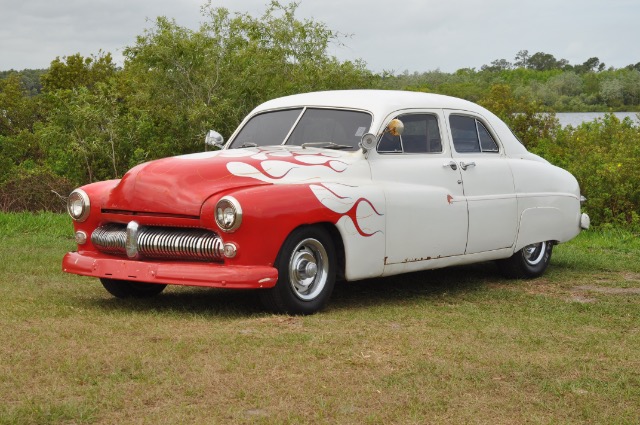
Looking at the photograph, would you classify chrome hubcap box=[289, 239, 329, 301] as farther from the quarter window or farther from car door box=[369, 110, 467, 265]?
the quarter window

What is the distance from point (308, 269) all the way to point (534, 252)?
3345mm

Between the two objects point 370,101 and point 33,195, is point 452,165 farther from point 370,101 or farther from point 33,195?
point 33,195

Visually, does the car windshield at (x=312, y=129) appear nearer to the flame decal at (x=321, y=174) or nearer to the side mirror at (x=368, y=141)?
the side mirror at (x=368, y=141)

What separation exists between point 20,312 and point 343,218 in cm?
240

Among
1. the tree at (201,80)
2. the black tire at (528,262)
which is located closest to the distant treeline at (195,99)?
the tree at (201,80)

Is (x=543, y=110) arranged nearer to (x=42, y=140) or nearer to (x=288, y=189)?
(x=42, y=140)

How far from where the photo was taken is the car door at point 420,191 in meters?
7.93

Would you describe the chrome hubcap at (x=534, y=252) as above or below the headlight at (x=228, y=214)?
below

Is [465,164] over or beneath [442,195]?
over

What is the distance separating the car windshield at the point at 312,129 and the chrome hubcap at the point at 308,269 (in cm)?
106

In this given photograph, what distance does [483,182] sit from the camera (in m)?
8.94

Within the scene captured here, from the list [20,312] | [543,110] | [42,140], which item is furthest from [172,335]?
[543,110]

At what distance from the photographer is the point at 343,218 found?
743 cm

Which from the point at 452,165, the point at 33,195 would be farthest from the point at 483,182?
the point at 33,195
